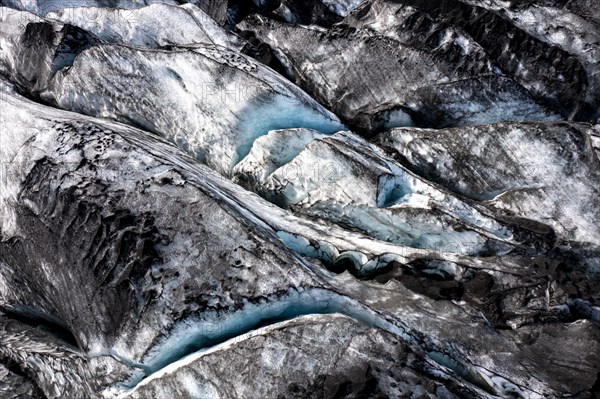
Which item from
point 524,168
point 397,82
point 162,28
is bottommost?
point 162,28

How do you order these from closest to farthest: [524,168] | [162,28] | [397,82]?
[524,168] → [397,82] → [162,28]

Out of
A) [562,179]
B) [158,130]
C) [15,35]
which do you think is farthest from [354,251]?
[15,35]

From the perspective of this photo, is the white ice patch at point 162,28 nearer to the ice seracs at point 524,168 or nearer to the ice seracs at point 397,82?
the ice seracs at point 397,82

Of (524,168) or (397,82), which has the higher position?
(397,82)

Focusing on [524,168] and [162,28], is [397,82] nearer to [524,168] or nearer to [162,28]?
[524,168]

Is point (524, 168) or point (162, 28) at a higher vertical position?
point (524, 168)

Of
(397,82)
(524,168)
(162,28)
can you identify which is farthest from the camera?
(162,28)

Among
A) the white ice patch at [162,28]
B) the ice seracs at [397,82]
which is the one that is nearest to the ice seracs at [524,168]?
the ice seracs at [397,82]

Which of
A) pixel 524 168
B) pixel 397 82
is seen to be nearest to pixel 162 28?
pixel 397 82

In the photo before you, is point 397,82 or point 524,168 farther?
point 397,82

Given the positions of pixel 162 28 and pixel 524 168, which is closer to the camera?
pixel 524 168

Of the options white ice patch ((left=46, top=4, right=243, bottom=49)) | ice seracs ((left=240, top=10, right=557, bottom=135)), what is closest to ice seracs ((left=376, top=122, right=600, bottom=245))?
ice seracs ((left=240, top=10, right=557, bottom=135))

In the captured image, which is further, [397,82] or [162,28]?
[162,28]
